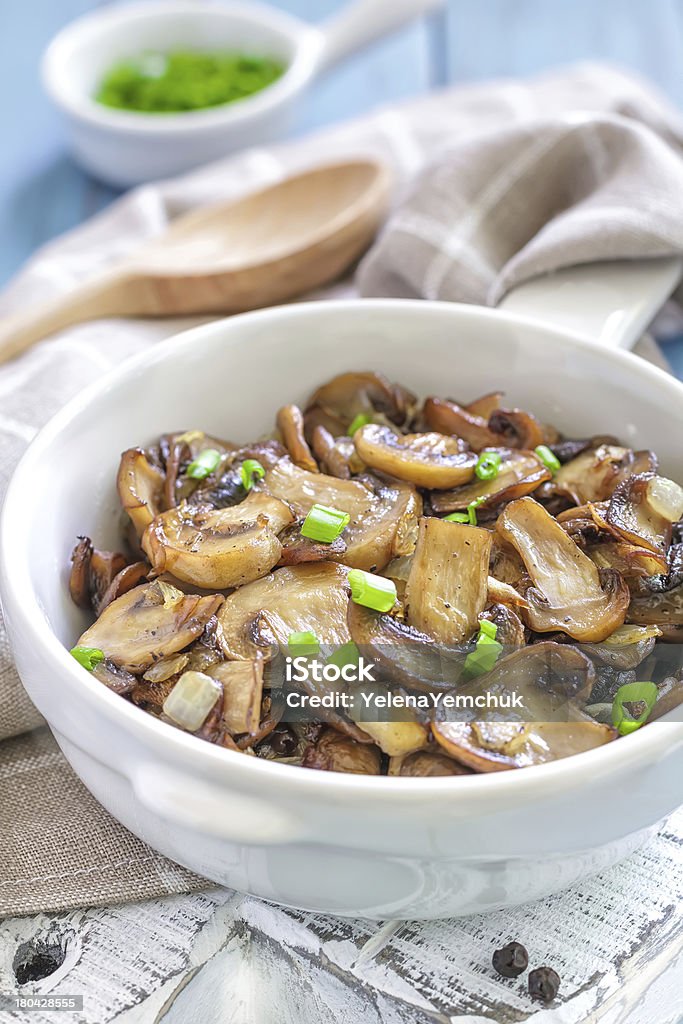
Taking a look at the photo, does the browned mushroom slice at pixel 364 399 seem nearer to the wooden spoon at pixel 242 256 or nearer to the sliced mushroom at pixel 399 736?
the sliced mushroom at pixel 399 736

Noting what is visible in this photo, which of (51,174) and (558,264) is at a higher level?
(558,264)

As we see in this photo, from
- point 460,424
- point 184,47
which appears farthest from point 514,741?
point 184,47

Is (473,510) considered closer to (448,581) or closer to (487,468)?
(487,468)

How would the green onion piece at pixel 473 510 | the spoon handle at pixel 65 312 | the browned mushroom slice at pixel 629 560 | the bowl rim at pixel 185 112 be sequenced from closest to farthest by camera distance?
1. the browned mushroom slice at pixel 629 560
2. the green onion piece at pixel 473 510
3. the spoon handle at pixel 65 312
4. the bowl rim at pixel 185 112

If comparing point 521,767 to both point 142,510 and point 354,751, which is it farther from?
point 142,510

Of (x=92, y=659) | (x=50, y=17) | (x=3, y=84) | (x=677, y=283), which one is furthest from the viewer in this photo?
(x=50, y=17)

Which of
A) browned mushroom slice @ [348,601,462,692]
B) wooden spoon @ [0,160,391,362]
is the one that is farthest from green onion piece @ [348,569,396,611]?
wooden spoon @ [0,160,391,362]

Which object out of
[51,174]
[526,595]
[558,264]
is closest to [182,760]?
[526,595]

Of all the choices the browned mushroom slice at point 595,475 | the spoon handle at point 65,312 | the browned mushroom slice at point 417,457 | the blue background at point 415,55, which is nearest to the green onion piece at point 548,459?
the browned mushroom slice at point 595,475
